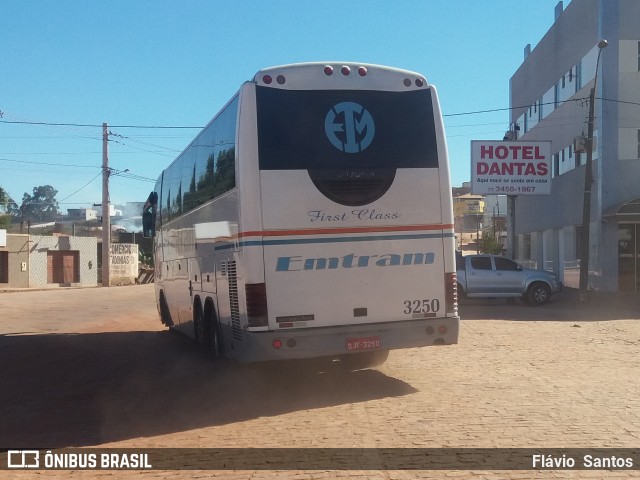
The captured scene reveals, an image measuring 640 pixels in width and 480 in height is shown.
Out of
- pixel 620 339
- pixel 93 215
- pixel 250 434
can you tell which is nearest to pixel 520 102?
pixel 620 339

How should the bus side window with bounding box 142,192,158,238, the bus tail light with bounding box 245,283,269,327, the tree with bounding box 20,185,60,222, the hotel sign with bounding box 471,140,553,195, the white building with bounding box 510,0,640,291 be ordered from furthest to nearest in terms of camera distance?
1. the tree with bounding box 20,185,60,222
2. the hotel sign with bounding box 471,140,553,195
3. the white building with bounding box 510,0,640,291
4. the bus side window with bounding box 142,192,158,238
5. the bus tail light with bounding box 245,283,269,327

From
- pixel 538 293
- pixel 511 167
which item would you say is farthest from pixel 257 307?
pixel 511 167

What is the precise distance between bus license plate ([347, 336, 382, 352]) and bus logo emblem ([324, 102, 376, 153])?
235 centimetres

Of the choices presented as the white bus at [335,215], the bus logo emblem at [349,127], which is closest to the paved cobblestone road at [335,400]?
the white bus at [335,215]

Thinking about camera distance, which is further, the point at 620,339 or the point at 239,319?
the point at 620,339

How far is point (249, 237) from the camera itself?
880 centimetres

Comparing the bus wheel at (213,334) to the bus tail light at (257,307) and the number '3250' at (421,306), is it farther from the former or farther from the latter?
the number '3250' at (421,306)

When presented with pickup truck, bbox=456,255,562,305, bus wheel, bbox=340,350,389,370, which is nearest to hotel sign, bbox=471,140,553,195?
pickup truck, bbox=456,255,562,305

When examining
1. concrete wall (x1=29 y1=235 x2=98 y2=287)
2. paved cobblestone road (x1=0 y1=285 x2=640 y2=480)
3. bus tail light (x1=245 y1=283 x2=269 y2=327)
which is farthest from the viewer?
concrete wall (x1=29 y1=235 x2=98 y2=287)

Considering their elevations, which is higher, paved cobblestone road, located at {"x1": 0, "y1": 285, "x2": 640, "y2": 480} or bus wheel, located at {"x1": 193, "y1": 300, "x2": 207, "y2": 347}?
bus wheel, located at {"x1": 193, "y1": 300, "x2": 207, "y2": 347}

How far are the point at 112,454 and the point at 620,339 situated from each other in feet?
37.5

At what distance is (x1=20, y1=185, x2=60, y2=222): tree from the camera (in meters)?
142

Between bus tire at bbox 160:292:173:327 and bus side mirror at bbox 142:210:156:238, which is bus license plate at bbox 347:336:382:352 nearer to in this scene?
bus tire at bbox 160:292:173:327

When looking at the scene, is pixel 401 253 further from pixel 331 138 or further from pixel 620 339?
pixel 620 339
